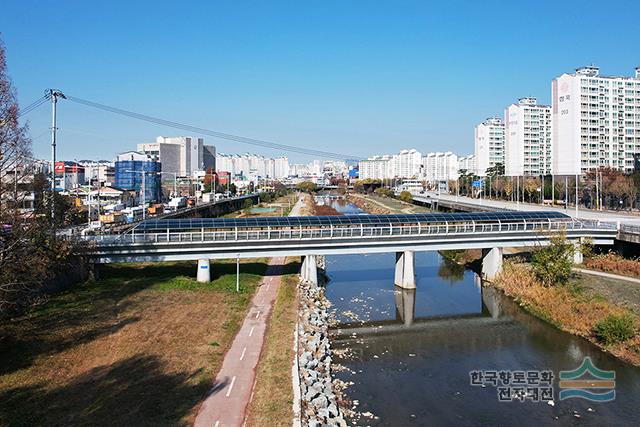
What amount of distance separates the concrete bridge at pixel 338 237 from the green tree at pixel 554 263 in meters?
2.59

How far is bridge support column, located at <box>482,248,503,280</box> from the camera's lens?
40844 millimetres

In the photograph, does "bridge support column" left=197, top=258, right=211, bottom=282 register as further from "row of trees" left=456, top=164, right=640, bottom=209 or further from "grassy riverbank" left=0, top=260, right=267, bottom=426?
"row of trees" left=456, top=164, right=640, bottom=209

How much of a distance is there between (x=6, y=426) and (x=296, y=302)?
18251 mm

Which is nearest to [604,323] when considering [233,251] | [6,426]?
[233,251]

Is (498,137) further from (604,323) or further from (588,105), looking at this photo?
(604,323)

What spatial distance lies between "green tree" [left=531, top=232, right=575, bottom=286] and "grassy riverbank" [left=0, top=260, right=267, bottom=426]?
20.4 metres

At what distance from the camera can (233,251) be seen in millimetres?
35375

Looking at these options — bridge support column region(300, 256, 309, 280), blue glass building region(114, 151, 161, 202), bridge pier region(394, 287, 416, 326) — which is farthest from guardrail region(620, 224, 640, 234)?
blue glass building region(114, 151, 161, 202)

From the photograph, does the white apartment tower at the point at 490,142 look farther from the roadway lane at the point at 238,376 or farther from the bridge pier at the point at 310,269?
the roadway lane at the point at 238,376

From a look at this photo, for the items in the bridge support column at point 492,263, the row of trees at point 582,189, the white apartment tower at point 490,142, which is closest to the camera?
the bridge support column at point 492,263

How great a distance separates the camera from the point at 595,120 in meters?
95.6

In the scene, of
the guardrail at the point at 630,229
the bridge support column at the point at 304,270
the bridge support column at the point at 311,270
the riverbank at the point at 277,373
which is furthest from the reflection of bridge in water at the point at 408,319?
the guardrail at the point at 630,229

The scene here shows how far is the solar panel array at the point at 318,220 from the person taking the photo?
36.9m

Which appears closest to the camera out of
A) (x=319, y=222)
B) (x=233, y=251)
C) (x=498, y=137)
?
(x=233, y=251)
